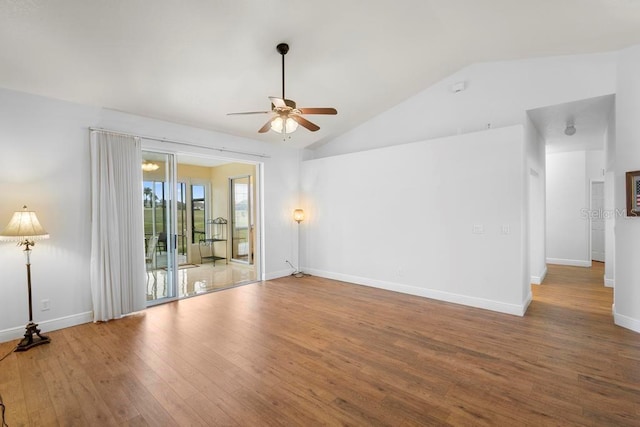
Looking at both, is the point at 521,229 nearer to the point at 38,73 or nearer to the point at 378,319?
the point at 378,319

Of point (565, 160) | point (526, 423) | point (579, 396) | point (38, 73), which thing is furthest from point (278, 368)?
point (565, 160)

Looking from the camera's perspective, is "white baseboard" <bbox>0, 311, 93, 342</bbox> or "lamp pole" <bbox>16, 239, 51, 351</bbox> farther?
"white baseboard" <bbox>0, 311, 93, 342</bbox>

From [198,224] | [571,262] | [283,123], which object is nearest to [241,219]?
[198,224]

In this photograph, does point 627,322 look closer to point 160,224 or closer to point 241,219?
point 160,224

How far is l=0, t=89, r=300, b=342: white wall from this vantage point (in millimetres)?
3441

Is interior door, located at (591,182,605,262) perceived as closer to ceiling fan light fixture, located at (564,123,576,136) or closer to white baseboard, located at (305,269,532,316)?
ceiling fan light fixture, located at (564,123,576,136)

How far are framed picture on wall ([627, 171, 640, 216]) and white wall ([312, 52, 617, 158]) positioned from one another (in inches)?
45.1

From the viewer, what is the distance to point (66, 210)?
382 centimetres

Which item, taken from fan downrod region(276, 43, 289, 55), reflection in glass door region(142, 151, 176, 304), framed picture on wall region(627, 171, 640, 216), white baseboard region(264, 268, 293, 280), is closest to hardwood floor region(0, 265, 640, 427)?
reflection in glass door region(142, 151, 176, 304)

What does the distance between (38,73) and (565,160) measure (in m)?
10.4

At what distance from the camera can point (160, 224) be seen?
4879mm

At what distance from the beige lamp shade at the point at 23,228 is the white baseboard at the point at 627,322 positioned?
702 centimetres

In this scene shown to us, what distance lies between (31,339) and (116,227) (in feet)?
4.96

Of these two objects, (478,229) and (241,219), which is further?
(241,219)
